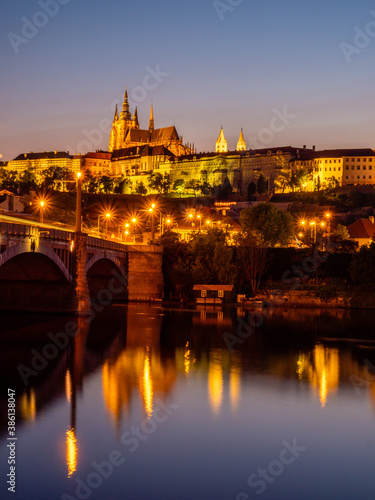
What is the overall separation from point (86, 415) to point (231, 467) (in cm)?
538

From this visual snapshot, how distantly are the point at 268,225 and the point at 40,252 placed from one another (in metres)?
45.0

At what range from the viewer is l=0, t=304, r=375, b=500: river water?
Answer: 15.8 meters

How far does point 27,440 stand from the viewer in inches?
699

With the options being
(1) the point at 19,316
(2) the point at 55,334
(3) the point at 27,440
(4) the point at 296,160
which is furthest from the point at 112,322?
(4) the point at 296,160

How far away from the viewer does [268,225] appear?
253ft

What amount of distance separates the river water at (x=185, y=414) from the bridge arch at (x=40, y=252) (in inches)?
110

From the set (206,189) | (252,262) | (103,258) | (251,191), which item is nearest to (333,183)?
(251,191)

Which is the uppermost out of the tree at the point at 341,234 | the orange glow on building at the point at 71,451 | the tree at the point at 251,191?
the tree at the point at 251,191

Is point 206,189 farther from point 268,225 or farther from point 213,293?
point 213,293

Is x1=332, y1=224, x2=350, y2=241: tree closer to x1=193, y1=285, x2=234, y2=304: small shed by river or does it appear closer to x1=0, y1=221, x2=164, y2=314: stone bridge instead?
x1=193, y1=285, x2=234, y2=304: small shed by river

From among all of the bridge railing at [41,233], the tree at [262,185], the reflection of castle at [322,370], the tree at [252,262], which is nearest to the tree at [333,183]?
the tree at [262,185]

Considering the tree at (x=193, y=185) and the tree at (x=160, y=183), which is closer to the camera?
the tree at (x=193, y=185)

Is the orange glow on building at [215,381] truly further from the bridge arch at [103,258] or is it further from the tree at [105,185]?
the tree at [105,185]

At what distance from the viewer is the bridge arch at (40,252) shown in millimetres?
30645
